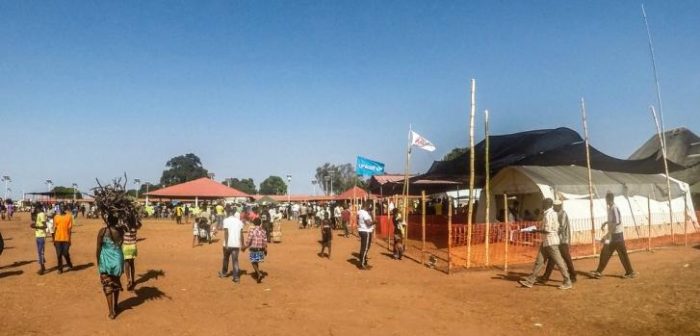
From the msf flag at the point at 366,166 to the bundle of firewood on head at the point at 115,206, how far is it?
12388mm

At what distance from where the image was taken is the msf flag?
21.1 m

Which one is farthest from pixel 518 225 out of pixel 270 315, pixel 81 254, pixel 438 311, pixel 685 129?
pixel 685 129

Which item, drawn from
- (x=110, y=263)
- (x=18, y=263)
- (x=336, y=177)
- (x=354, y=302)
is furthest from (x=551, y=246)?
(x=336, y=177)

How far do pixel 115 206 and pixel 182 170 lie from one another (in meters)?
114

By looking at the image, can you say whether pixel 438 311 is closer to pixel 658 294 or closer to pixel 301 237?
pixel 658 294

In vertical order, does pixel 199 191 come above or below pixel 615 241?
above

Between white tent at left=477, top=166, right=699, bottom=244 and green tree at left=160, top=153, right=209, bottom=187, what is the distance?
10580cm

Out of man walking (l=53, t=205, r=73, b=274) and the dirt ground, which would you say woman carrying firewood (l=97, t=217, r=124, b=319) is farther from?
man walking (l=53, t=205, r=73, b=274)

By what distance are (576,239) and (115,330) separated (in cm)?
1513

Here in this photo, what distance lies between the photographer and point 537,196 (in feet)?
58.5

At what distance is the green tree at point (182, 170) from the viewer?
378 ft

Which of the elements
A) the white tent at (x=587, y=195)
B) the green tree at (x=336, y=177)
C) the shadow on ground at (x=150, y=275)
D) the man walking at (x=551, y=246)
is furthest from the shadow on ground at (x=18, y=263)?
the green tree at (x=336, y=177)

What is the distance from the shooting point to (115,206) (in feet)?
28.2

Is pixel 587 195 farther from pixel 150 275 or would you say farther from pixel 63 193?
pixel 63 193
